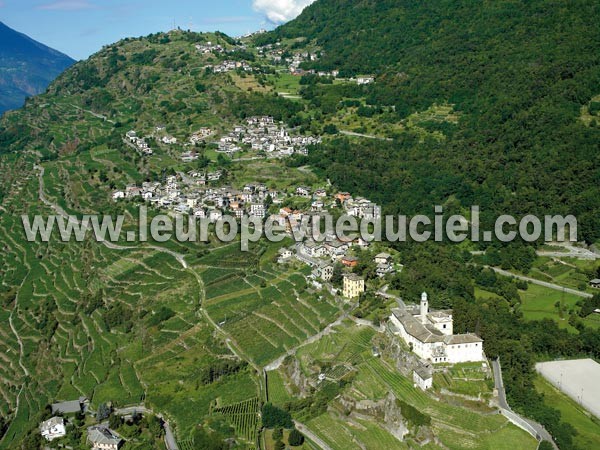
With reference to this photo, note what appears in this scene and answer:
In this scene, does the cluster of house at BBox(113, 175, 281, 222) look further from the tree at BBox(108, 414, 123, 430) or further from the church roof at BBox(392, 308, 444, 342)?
the tree at BBox(108, 414, 123, 430)

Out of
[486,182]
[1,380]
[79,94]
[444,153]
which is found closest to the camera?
[1,380]

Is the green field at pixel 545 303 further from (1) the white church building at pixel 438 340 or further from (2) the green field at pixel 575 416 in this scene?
(1) the white church building at pixel 438 340

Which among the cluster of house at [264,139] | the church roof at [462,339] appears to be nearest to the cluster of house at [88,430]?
the church roof at [462,339]

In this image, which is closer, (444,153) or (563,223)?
(563,223)

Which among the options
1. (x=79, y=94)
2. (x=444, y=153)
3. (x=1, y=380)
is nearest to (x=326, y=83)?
(x=444, y=153)

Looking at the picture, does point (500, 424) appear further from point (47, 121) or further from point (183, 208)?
point (47, 121)
